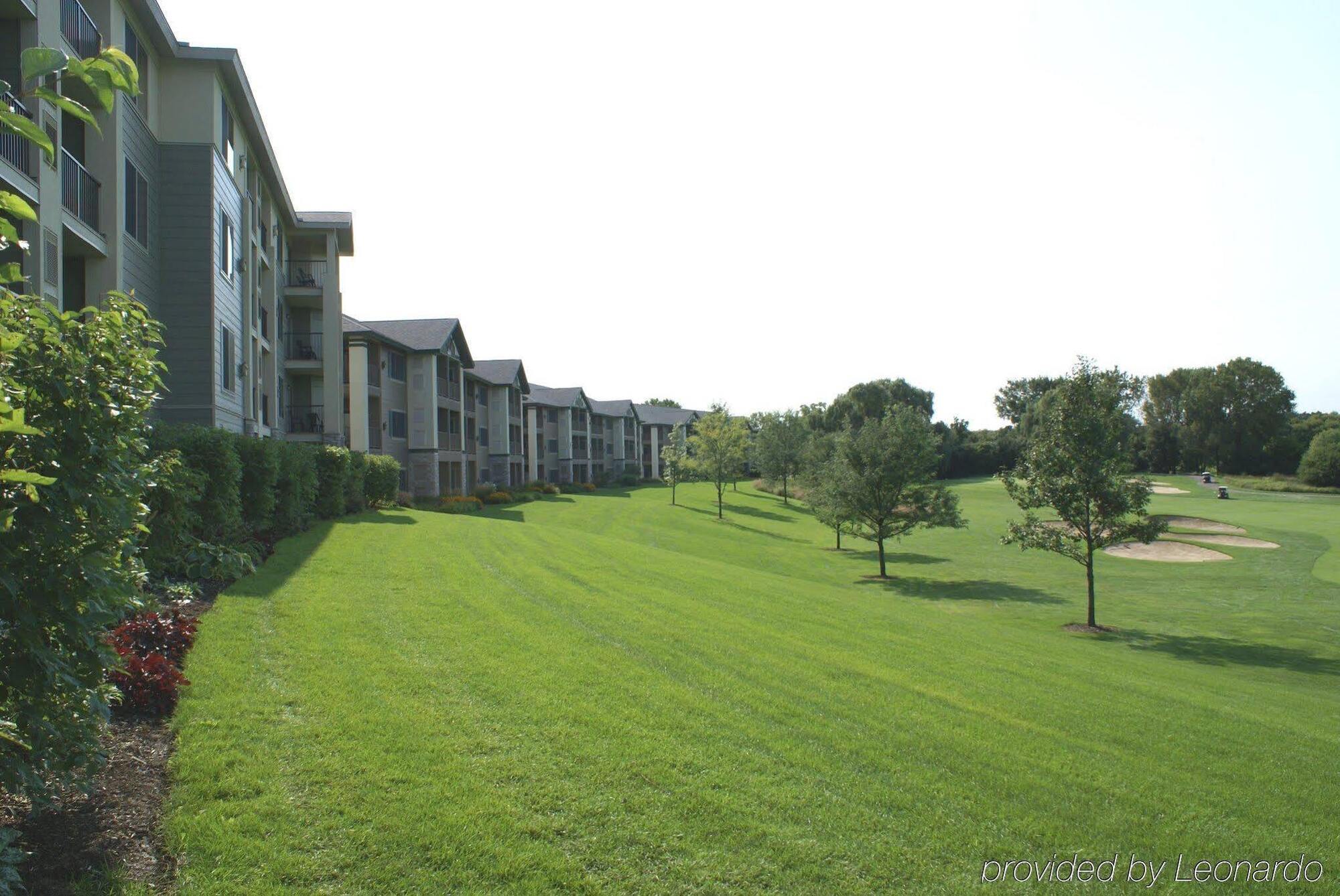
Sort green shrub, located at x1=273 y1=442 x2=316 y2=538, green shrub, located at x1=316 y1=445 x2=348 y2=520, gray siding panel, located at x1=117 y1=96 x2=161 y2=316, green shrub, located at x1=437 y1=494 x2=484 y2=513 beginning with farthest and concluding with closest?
green shrub, located at x1=437 y1=494 x2=484 y2=513 < green shrub, located at x1=316 y1=445 x2=348 y2=520 < green shrub, located at x1=273 y1=442 x2=316 y2=538 < gray siding panel, located at x1=117 y1=96 x2=161 y2=316

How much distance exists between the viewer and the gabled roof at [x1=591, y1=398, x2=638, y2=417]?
85750mm

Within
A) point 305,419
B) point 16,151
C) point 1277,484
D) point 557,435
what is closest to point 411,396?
point 305,419

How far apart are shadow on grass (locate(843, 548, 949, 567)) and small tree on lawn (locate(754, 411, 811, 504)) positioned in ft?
87.4

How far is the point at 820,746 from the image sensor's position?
7.01 meters

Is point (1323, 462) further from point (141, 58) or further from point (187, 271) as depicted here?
point (141, 58)

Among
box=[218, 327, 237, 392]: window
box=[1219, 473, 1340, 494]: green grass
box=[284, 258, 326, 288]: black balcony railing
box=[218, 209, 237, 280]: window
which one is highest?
box=[284, 258, 326, 288]: black balcony railing

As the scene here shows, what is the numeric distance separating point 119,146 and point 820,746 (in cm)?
1908

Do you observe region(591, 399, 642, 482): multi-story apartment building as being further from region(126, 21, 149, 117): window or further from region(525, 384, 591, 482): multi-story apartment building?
region(126, 21, 149, 117): window

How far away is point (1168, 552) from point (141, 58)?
40233 mm

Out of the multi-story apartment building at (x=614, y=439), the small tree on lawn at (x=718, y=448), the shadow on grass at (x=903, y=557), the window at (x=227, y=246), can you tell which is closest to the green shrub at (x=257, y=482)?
the window at (x=227, y=246)

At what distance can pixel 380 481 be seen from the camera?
97.9 feet

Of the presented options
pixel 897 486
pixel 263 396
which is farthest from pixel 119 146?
pixel 897 486

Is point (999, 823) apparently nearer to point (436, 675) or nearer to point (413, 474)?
point (436, 675)

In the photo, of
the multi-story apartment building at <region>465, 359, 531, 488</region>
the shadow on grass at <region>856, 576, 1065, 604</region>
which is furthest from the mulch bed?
the multi-story apartment building at <region>465, 359, 531, 488</region>
